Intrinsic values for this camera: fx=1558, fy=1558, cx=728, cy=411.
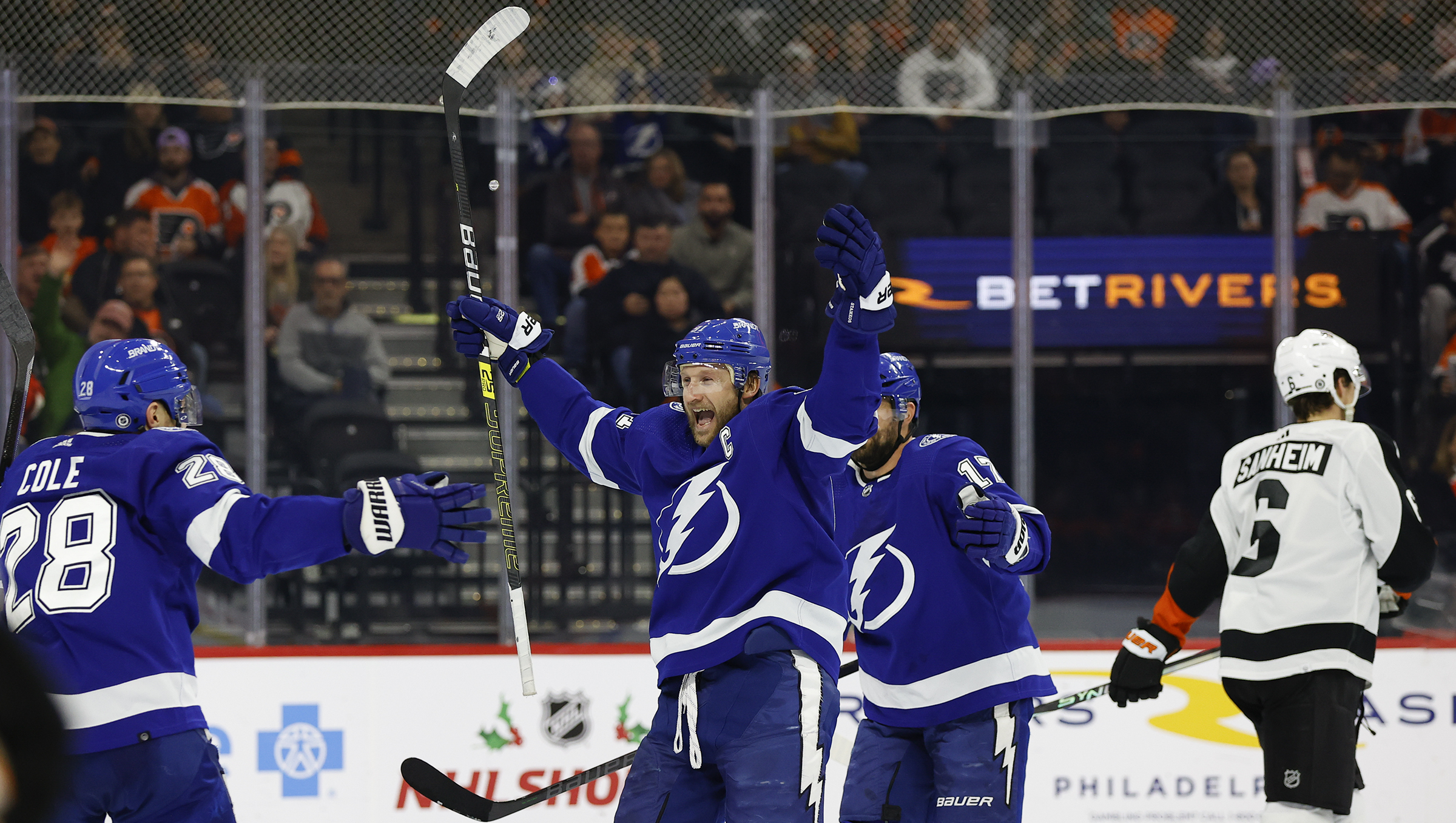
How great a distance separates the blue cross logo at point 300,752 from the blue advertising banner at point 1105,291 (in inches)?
98.8

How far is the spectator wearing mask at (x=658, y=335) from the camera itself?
18.4ft

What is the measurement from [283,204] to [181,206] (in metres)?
0.38

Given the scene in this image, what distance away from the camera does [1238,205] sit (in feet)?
19.0

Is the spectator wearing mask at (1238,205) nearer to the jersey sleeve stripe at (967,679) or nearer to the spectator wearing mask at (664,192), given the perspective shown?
the spectator wearing mask at (664,192)

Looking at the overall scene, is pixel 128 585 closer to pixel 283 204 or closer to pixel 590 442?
pixel 590 442

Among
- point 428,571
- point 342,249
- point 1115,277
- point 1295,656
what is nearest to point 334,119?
point 342,249

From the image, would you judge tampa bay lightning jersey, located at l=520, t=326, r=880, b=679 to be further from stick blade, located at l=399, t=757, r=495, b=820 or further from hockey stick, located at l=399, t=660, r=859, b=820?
stick blade, located at l=399, t=757, r=495, b=820

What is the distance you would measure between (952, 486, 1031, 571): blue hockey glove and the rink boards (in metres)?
1.81

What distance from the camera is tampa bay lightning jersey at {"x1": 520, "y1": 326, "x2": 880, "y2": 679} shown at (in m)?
2.55

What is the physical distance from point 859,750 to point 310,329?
2979 millimetres

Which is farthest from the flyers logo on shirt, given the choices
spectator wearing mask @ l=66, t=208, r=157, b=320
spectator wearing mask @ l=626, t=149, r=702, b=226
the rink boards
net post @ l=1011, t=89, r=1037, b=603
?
spectator wearing mask @ l=66, t=208, r=157, b=320

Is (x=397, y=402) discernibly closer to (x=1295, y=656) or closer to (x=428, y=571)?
(x=428, y=571)

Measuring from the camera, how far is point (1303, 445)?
11.1 feet

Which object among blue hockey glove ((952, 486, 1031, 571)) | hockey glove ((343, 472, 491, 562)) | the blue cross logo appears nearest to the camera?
hockey glove ((343, 472, 491, 562))
